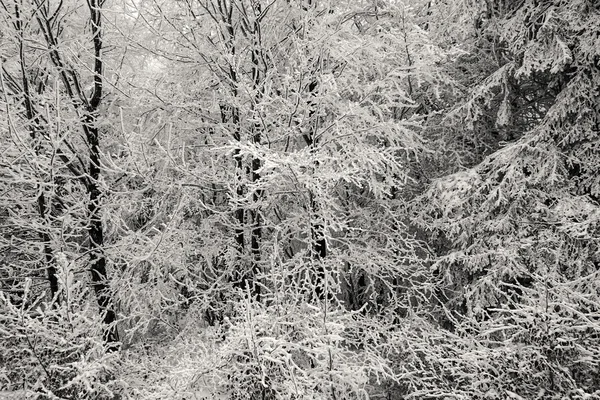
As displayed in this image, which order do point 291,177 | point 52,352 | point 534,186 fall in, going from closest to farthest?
point 52,352, point 291,177, point 534,186

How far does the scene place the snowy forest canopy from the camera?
525 cm

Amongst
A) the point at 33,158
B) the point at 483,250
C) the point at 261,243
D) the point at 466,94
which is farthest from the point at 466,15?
A: the point at 33,158

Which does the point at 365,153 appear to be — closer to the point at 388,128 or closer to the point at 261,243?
the point at 388,128

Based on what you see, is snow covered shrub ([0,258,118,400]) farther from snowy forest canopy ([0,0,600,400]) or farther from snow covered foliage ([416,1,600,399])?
snow covered foliage ([416,1,600,399])

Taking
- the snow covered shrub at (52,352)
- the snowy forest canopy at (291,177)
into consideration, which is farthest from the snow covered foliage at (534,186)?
the snow covered shrub at (52,352)

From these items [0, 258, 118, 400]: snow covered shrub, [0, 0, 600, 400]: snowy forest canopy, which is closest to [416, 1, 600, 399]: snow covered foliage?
[0, 0, 600, 400]: snowy forest canopy

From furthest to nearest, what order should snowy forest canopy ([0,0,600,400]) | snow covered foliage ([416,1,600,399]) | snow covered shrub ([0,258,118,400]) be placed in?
snow covered foliage ([416,1,600,399]), snowy forest canopy ([0,0,600,400]), snow covered shrub ([0,258,118,400])

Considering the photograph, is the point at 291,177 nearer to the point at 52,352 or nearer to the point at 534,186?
the point at 52,352

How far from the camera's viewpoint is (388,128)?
22.1 feet

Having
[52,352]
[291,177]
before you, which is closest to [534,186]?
[291,177]

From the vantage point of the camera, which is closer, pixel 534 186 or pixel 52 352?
pixel 52 352

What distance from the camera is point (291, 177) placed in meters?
6.11

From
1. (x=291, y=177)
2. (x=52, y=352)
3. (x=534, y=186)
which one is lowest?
(x=52, y=352)

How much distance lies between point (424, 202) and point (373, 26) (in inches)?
139
